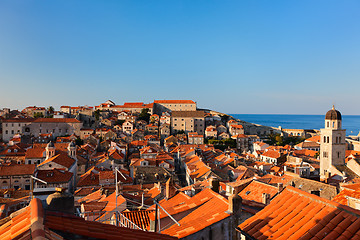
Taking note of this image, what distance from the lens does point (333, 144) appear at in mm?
35188

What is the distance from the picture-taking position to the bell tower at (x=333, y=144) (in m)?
35.2

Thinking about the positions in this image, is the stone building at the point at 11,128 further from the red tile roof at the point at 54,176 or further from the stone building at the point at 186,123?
the red tile roof at the point at 54,176

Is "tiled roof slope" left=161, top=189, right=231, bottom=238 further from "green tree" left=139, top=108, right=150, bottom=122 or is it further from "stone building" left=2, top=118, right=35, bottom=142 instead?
"green tree" left=139, top=108, right=150, bottom=122

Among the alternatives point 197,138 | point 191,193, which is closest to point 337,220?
point 191,193

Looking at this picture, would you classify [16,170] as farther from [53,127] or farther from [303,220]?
[53,127]

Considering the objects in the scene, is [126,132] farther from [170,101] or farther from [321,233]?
[321,233]

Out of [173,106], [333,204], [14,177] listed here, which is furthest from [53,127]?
[333,204]

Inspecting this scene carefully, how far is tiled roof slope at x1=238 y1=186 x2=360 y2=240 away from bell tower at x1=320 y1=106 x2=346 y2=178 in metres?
33.4

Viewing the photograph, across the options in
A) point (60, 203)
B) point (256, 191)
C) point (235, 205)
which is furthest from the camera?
point (256, 191)

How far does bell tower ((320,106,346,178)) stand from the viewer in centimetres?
3519

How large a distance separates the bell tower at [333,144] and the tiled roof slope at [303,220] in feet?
110

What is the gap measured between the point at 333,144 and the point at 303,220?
34.8 metres

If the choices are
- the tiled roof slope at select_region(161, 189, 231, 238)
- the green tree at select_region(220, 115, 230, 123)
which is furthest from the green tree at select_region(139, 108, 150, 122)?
the tiled roof slope at select_region(161, 189, 231, 238)

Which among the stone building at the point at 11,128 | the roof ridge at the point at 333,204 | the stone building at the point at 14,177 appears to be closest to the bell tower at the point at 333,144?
the roof ridge at the point at 333,204
